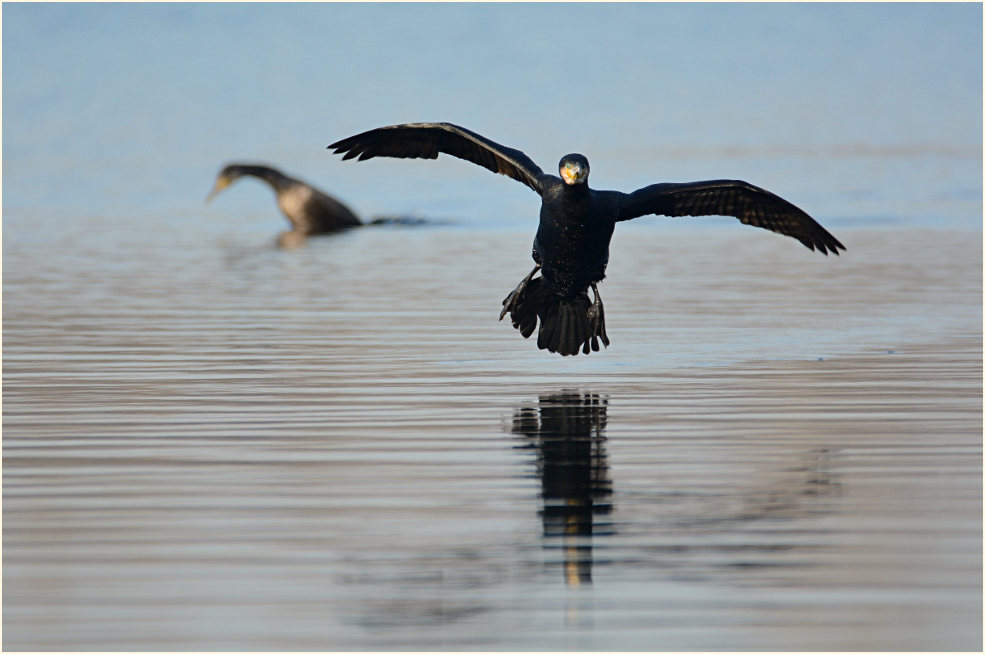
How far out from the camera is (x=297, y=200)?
89.6 ft

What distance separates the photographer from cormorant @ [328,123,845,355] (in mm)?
10445

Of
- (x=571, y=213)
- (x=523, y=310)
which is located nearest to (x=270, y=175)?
(x=523, y=310)

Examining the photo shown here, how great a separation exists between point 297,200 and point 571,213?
17.4m

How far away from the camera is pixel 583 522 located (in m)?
6.81

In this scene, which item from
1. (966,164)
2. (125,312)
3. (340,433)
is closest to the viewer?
(340,433)

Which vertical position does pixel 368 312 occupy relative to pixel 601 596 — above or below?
above

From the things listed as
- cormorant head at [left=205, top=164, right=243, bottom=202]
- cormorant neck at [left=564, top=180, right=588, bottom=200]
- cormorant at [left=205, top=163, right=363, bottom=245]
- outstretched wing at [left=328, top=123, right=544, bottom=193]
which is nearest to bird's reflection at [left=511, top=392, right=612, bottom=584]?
cormorant neck at [left=564, top=180, right=588, bottom=200]

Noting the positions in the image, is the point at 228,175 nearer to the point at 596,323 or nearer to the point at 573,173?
the point at 596,323

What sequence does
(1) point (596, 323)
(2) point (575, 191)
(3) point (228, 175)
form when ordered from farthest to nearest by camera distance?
(3) point (228, 175), (1) point (596, 323), (2) point (575, 191)

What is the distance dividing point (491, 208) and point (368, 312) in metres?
18.9

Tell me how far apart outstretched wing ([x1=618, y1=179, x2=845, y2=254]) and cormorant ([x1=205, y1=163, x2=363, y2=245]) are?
1615cm

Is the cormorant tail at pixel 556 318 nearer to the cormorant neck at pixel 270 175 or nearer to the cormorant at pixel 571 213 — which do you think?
the cormorant at pixel 571 213

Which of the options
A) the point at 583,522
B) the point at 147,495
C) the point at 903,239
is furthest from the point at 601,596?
the point at 903,239

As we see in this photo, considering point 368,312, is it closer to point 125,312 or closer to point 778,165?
point 125,312
